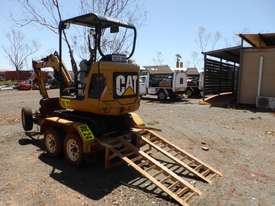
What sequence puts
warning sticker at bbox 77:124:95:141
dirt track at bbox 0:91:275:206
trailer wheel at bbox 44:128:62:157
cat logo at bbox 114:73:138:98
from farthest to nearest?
trailer wheel at bbox 44:128:62:157 < cat logo at bbox 114:73:138:98 < warning sticker at bbox 77:124:95:141 < dirt track at bbox 0:91:275:206

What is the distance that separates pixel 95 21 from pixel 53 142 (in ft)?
9.61

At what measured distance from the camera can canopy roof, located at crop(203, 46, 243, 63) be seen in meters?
21.5

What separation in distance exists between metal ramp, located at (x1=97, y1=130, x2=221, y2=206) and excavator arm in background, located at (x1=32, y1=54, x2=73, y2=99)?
2262 mm

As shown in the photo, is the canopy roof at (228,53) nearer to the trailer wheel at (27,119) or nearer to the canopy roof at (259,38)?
the canopy roof at (259,38)

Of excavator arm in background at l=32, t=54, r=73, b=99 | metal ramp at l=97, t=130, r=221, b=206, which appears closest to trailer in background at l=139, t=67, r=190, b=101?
excavator arm in background at l=32, t=54, r=73, b=99

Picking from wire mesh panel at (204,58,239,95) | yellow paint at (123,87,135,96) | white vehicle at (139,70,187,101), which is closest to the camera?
yellow paint at (123,87,135,96)

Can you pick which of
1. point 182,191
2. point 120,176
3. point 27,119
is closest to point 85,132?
point 120,176

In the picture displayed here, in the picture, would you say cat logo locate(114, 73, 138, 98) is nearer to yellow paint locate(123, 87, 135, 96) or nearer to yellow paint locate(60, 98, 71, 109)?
yellow paint locate(123, 87, 135, 96)

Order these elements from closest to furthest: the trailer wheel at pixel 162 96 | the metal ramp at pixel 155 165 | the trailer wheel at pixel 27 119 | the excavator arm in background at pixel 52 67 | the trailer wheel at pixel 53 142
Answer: the metal ramp at pixel 155 165 < the trailer wheel at pixel 53 142 < the excavator arm in background at pixel 52 67 < the trailer wheel at pixel 27 119 < the trailer wheel at pixel 162 96

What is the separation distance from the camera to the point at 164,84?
24.2 m

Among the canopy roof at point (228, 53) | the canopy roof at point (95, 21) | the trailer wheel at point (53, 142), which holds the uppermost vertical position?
the canopy roof at point (228, 53)

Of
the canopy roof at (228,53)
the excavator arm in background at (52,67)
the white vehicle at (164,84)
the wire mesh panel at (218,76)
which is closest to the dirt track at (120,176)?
the excavator arm in background at (52,67)

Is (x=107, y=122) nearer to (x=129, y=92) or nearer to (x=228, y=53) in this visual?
(x=129, y=92)

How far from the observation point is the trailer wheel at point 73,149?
6.57 m
